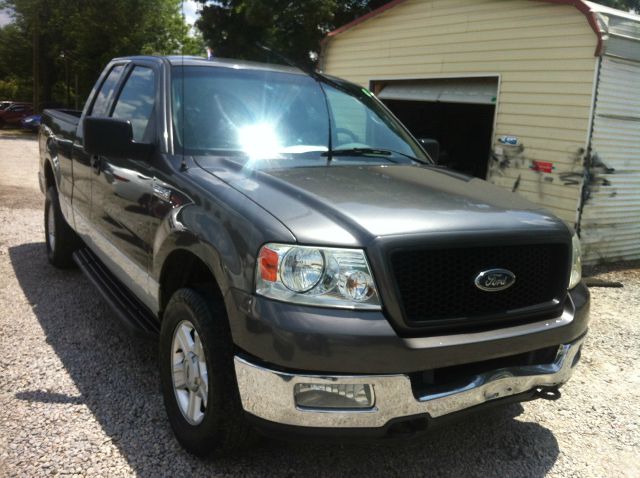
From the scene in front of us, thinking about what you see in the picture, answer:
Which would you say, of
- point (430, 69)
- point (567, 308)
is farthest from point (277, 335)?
point (430, 69)

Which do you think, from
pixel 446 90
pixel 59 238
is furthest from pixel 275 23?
pixel 59 238

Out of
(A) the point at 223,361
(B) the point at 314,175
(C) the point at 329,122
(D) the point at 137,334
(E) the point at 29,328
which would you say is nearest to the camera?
(A) the point at 223,361

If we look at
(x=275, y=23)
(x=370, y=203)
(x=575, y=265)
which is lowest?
(x=575, y=265)

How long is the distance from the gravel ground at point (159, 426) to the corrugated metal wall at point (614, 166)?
303cm

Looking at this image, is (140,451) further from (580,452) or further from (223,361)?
(580,452)

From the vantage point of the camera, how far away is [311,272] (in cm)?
225

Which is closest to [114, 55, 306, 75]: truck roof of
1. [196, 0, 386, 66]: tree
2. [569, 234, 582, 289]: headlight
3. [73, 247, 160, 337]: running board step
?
[73, 247, 160, 337]: running board step

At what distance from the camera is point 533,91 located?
7715mm

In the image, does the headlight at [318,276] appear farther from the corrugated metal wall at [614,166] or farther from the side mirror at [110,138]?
the corrugated metal wall at [614,166]

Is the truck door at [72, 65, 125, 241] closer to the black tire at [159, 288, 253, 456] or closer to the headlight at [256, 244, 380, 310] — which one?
the black tire at [159, 288, 253, 456]

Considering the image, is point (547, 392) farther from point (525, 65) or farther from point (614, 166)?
point (525, 65)

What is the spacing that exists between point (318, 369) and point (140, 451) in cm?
119

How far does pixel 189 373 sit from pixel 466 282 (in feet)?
4.33

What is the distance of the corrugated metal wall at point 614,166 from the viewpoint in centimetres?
709
